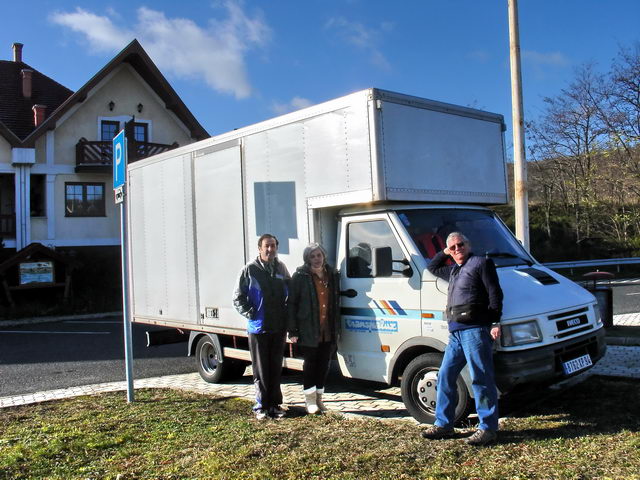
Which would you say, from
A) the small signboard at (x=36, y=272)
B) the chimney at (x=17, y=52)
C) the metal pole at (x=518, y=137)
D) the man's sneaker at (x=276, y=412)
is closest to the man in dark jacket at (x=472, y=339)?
the man's sneaker at (x=276, y=412)

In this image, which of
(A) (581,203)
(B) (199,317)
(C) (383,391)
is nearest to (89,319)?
(B) (199,317)

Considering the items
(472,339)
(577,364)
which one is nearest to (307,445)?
(472,339)

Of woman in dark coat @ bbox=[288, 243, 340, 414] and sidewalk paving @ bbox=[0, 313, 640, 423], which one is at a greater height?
woman in dark coat @ bbox=[288, 243, 340, 414]

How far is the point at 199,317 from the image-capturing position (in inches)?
319

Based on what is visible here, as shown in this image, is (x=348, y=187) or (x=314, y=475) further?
(x=348, y=187)

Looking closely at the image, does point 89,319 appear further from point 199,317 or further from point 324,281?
point 324,281

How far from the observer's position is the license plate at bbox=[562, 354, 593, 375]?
5340mm

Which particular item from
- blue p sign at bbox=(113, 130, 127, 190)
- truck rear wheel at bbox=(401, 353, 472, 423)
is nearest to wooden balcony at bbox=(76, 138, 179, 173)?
blue p sign at bbox=(113, 130, 127, 190)

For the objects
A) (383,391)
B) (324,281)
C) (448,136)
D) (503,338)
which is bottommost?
(383,391)

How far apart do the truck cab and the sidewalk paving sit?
529 millimetres

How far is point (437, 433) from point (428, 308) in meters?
1.13

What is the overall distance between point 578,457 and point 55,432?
4548mm

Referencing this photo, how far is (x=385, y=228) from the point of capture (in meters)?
6.12

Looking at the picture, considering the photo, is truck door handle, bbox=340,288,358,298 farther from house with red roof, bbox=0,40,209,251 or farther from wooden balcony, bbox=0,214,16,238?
wooden balcony, bbox=0,214,16,238
